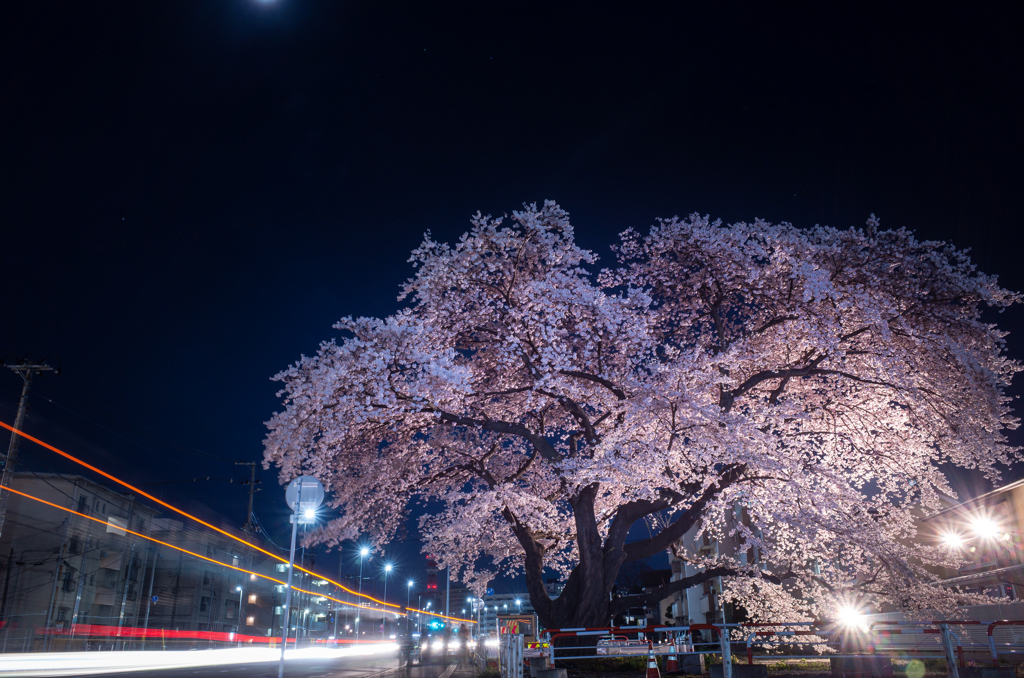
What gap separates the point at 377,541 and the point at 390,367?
27.8 ft

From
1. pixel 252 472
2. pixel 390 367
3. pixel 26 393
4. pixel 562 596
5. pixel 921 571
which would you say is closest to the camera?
pixel 390 367

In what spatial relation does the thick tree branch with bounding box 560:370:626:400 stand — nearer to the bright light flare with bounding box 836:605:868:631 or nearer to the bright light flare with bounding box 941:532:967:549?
the bright light flare with bounding box 836:605:868:631

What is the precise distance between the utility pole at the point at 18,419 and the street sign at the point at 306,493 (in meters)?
17.9

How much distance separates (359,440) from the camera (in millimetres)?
16484

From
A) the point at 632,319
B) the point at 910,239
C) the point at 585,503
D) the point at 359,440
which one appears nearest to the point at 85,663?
the point at 359,440

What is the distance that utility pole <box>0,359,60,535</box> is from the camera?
70.1 ft

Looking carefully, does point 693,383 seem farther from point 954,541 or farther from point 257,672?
point 954,541

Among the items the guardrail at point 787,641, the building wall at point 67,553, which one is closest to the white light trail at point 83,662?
the building wall at point 67,553

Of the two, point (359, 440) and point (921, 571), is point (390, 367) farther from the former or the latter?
point (921, 571)

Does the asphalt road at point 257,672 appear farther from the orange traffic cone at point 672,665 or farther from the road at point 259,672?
the orange traffic cone at point 672,665

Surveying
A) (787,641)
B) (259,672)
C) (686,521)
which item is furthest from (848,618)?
(259,672)

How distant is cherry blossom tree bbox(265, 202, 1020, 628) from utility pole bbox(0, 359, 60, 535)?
13613mm

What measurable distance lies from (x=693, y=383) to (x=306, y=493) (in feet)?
30.4

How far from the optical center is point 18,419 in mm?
22953
